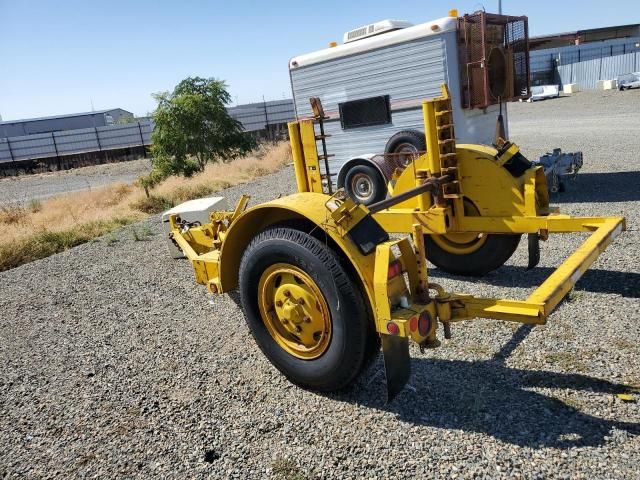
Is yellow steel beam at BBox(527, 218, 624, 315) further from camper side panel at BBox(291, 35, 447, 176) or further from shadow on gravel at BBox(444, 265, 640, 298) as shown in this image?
camper side panel at BBox(291, 35, 447, 176)

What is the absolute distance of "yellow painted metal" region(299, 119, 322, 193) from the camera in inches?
141

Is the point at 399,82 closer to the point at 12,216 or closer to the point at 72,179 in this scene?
the point at 12,216

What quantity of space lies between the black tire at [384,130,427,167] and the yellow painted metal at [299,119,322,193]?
4.68 m

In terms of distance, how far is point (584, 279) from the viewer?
477 centimetres

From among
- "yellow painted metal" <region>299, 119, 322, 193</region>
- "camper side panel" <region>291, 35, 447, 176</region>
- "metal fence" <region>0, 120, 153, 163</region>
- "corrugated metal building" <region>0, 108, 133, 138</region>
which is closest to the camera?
"yellow painted metal" <region>299, 119, 322, 193</region>

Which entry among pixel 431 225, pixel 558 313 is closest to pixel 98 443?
pixel 431 225

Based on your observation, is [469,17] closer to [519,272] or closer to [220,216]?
[519,272]

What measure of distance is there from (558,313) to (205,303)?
3.42 metres

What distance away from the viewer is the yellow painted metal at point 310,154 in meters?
3.57

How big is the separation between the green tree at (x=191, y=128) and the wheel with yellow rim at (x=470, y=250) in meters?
17.9

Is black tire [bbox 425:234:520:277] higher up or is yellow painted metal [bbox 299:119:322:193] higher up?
yellow painted metal [bbox 299:119:322:193]

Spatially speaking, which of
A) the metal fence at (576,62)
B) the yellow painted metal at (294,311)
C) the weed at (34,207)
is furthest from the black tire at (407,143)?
the metal fence at (576,62)

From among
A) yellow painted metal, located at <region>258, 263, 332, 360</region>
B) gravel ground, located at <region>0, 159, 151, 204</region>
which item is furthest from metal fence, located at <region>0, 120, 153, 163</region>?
yellow painted metal, located at <region>258, 263, 332, 360</region>

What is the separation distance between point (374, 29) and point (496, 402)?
7326 millimetres
